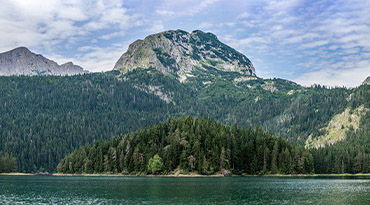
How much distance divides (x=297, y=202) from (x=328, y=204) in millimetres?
6564

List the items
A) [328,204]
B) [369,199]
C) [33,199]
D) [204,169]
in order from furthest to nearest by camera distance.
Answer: [204,169] → [33,199] → [369,199] → [328,204]

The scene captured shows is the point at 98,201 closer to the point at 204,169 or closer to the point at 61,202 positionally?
the point at 61,202

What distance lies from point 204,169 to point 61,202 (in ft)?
392

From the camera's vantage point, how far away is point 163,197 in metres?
93.6

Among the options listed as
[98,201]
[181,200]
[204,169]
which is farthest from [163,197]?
[204,169]

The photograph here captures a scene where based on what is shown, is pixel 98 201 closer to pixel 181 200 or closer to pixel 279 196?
pixel 181 200

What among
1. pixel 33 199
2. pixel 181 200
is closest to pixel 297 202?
pixel 181 200

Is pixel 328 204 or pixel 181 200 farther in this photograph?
pixel 181 200

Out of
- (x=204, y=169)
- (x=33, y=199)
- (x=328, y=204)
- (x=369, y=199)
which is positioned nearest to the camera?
(x=328, y=204)

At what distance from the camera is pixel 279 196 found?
9631cm

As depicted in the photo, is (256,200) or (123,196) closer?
(256,200)

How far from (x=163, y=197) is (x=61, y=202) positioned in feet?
77.9

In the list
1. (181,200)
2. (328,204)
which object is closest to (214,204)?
(181,200)

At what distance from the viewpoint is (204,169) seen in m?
200
